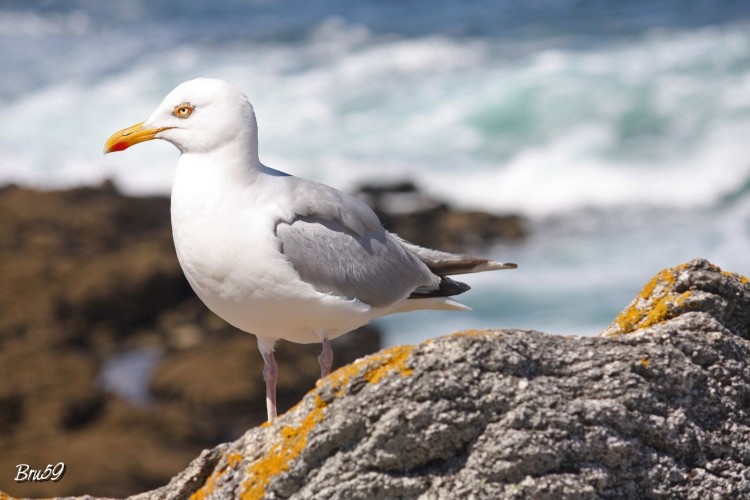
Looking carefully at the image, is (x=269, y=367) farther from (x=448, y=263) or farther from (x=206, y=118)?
(x=206, y=118)

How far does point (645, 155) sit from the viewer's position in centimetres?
1789

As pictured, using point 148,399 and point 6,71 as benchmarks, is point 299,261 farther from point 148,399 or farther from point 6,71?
point 6,71

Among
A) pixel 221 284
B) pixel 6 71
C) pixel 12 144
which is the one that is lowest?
pixel 221 284

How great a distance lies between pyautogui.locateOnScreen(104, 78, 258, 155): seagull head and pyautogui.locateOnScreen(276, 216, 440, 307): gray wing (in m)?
0.42

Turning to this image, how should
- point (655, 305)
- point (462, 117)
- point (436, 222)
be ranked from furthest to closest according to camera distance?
point (462, 117), point (436, 222), point (655, 305)

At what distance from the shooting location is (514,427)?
330 cm

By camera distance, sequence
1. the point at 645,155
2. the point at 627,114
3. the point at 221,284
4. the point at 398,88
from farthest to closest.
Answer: the point at 398,88
the point at 627,114
the point at 645,155
the point at 221,284

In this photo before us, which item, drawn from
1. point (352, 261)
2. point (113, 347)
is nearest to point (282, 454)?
point (352, 261)

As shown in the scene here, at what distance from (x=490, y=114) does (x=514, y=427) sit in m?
17.2

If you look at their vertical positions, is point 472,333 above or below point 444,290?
below

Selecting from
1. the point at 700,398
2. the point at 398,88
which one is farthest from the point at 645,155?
the point at 700,398

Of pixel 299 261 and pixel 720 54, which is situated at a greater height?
pixel 720 54

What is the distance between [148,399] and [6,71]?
17.4 meters

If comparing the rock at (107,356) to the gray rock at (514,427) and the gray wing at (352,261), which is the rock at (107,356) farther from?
the gray rock at (514,427)
